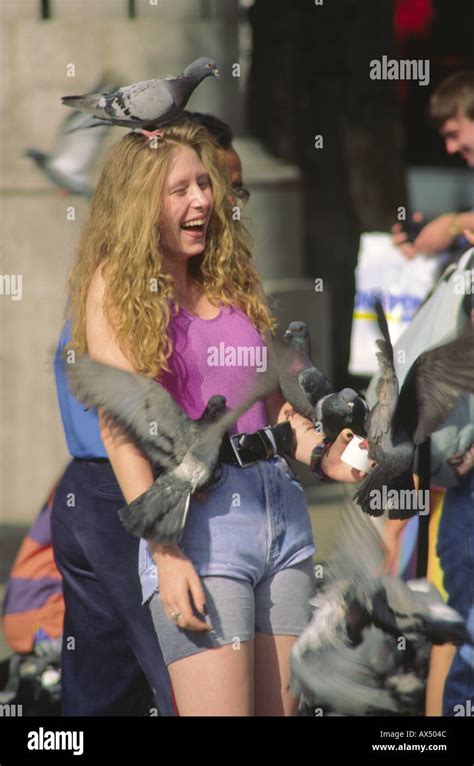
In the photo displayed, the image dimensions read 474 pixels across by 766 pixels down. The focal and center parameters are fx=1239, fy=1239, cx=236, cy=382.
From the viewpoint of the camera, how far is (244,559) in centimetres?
285

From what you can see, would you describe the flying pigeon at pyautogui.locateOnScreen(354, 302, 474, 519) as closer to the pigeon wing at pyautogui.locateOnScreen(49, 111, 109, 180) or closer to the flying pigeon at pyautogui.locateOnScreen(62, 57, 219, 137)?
the flying pigeon at pyautogui.locateOnScreen(62, 57, 219, 137)

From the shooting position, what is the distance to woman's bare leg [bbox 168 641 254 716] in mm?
2797

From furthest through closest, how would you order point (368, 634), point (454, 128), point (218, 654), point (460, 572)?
point (454, 128) < point (460, 572) < point (368, 634) < point (218, 654)

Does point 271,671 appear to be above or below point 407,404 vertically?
below

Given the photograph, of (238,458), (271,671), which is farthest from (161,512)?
(271,671)

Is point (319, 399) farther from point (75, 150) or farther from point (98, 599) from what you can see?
point (75, 150)

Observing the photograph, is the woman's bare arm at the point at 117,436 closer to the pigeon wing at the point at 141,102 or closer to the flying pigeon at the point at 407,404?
the pigeon wing at the point at 141,102

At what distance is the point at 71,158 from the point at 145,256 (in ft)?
6.33

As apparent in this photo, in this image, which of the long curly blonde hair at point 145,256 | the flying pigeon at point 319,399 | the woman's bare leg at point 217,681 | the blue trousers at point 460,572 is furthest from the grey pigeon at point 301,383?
the blue trousers at point 460,572

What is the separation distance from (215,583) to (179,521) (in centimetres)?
16

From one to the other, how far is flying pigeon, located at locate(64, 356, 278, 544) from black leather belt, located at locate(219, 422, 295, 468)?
4cm

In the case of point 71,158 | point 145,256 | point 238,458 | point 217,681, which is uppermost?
point 71,158

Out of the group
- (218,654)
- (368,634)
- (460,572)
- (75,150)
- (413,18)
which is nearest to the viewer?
(218,654)

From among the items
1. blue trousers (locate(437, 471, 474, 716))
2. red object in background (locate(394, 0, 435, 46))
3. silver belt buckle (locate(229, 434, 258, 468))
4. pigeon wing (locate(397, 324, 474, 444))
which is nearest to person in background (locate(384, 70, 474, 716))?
blue trousers (locate(437, 471, 474, 716))
